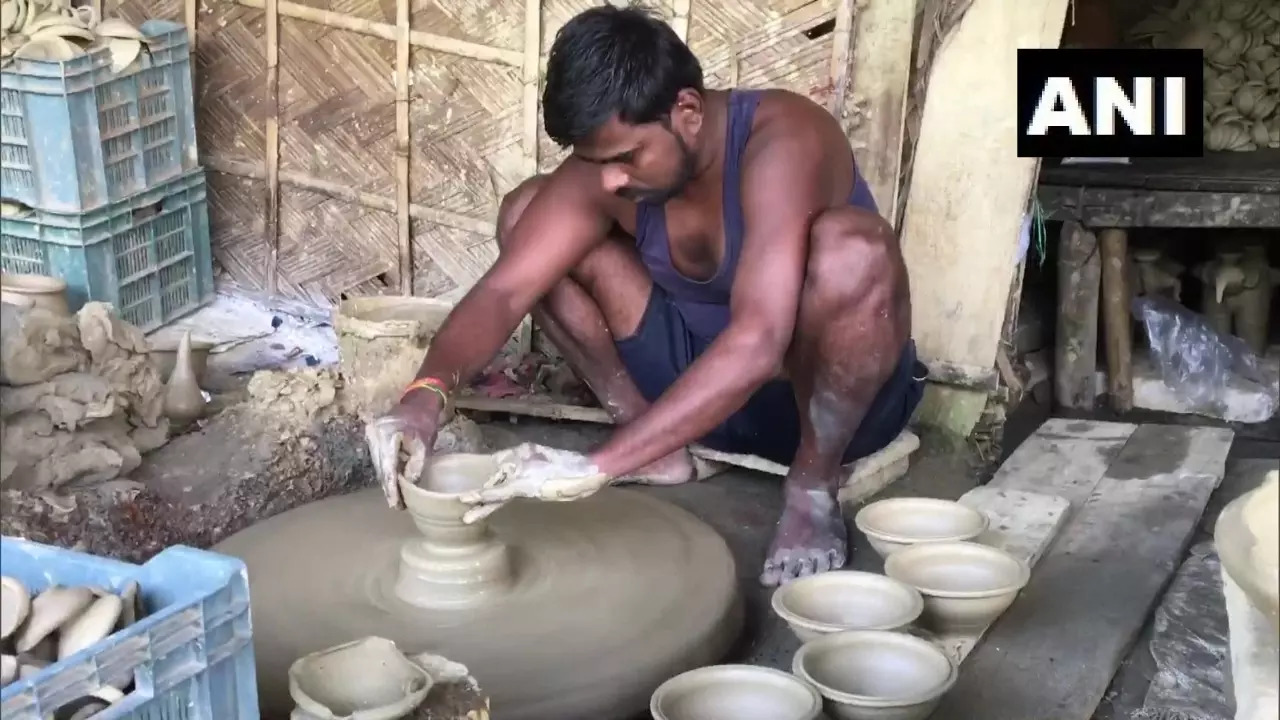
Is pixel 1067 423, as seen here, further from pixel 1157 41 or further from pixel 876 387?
pixel 1157 41

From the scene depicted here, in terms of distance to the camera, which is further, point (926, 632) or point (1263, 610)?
point (926, 632)

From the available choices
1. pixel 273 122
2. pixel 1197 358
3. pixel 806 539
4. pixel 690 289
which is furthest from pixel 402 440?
pixel 1197 358

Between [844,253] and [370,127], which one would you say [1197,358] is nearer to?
[844,253]

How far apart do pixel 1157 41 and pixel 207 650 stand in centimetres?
461

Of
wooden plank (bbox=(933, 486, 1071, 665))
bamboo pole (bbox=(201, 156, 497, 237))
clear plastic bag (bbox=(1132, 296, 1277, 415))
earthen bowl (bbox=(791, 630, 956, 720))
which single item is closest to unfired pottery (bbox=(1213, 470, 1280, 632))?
earthen bowl (bbox=(791, 630, 956, 720))

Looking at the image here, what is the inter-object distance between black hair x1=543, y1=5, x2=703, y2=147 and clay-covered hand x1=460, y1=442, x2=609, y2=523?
0.64m

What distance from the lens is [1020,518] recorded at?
3.34m

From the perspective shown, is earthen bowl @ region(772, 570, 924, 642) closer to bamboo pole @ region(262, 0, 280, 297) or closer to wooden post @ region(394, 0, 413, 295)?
wooden post @ region(394, 0, 413, 295)

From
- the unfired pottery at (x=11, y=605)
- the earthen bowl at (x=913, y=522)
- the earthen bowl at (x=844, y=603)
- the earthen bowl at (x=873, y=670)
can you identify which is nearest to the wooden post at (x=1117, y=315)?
the earthen bowl at (x=913, y=522)

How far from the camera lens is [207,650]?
1.84 m

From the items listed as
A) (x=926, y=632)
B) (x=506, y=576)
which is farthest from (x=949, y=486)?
(x=506, y=576)

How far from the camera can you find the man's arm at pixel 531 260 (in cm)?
313

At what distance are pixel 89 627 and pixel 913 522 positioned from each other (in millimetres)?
1798

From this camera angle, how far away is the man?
9.05 feet
